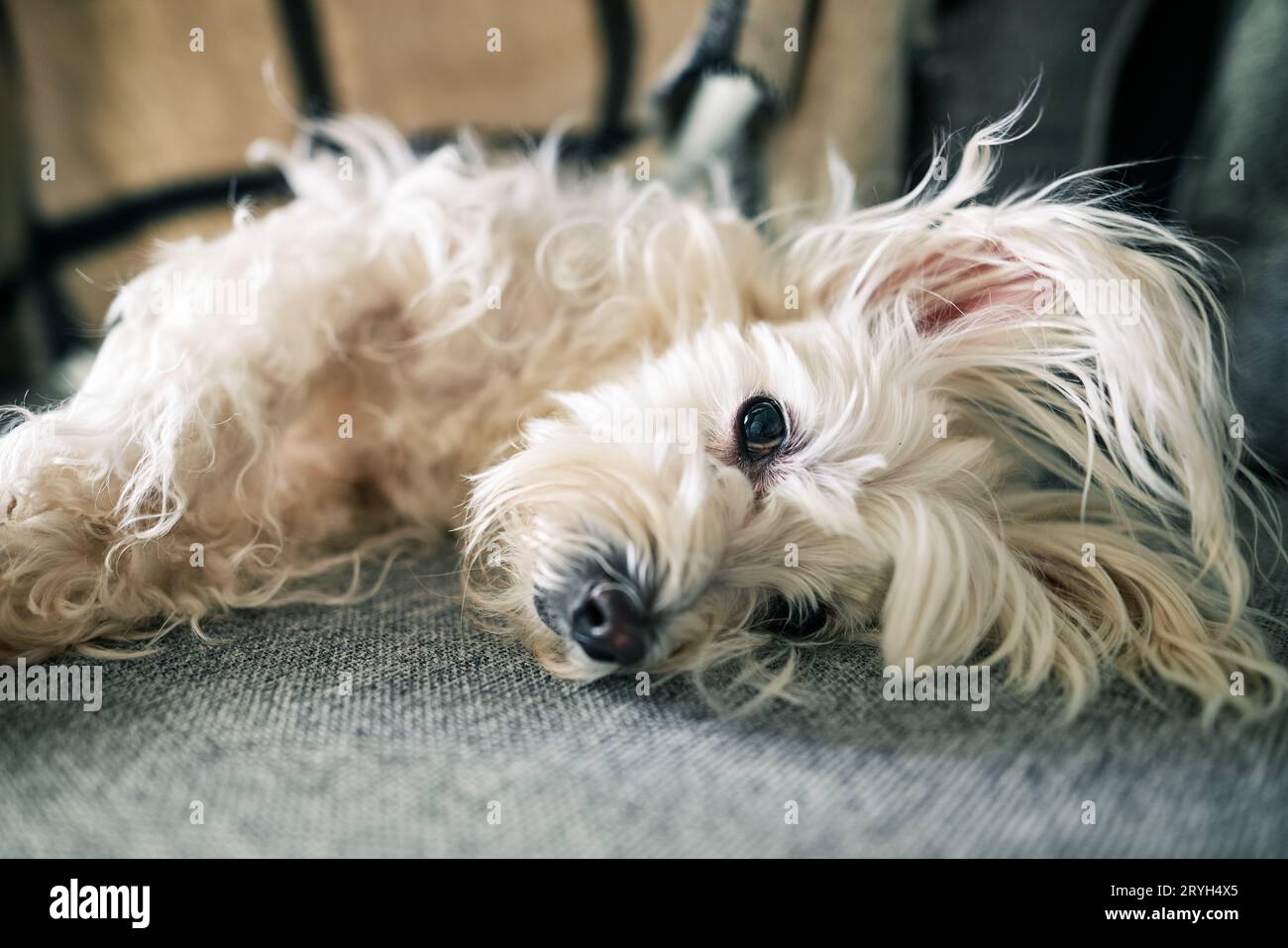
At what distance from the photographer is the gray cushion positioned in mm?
744

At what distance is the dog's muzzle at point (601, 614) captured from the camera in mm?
947

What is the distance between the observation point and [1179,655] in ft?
Result: 3.16

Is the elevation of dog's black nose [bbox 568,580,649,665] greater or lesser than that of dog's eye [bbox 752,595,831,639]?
greater

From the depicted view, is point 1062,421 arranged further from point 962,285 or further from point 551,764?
point 551,764

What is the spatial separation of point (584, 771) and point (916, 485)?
1.77ft

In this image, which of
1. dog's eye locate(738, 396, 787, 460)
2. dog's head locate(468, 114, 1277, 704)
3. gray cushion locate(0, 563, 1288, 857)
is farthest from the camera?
dog's eye locate(738, 396, 787, 460)

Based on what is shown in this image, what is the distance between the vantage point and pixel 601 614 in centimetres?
96

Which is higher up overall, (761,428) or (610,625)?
(761,428)
